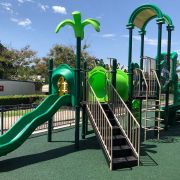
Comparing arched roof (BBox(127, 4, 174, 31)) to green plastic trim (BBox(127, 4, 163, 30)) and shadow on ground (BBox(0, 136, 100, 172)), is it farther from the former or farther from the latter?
shadow on ground (BBox(0, 136, 100, 172))

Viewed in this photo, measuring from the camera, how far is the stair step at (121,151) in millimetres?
7939

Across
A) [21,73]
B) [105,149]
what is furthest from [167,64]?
[21,73]

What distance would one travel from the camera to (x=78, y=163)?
7.92m

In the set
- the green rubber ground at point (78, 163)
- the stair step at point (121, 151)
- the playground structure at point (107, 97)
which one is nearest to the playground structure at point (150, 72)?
the playground structure at point (107, 97)

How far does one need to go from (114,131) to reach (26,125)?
2.67 meters

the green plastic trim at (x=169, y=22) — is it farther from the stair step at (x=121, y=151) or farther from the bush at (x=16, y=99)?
the bush at (x=16, y=99)

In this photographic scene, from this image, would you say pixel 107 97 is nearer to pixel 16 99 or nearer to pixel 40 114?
pixel 40 114

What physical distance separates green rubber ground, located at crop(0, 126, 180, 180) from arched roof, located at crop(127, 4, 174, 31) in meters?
5.13

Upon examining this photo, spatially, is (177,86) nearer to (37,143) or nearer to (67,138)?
(67,138)

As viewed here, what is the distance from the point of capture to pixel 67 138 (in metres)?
11.6

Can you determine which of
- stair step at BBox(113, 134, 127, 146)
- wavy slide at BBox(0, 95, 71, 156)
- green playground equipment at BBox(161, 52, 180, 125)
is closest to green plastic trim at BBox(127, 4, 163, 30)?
green playground equipment at BBox(161, 52, 180, 125)

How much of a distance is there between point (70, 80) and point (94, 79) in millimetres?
1208

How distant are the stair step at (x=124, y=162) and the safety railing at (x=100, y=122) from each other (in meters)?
0.18

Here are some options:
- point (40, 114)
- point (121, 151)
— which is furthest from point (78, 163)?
point (40, 114)
